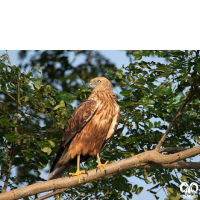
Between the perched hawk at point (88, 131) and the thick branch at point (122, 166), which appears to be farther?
the perched hawk at point (88, 131)

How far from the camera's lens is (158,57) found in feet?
11.7

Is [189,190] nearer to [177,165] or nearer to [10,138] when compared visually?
[177,165]

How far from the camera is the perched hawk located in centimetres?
388

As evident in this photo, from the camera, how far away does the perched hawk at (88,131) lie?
3881mm

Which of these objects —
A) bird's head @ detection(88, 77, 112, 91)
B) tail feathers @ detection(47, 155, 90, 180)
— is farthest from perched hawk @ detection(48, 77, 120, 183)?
bird's head @ detection(88, 77, 112, 91)

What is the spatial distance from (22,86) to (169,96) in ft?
5.75

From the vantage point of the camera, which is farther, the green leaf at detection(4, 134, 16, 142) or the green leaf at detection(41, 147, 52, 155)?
the green leaf at detection(41, 147, 52, 155)

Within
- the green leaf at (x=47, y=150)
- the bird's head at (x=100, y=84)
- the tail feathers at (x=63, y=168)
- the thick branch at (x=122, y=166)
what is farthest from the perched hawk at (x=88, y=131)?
the thick branch at (x=122, y=166)

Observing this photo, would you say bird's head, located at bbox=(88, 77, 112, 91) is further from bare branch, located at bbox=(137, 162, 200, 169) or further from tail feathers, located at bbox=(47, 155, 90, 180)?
bare branch, located at bbox=(137, 162, 200, 169)

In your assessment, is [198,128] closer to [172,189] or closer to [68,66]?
[172,189]

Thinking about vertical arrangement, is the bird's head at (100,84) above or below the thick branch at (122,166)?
above

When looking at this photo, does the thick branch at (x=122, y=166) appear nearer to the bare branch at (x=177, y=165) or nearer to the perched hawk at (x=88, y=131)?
the bare branch at (x=177, y=165)
